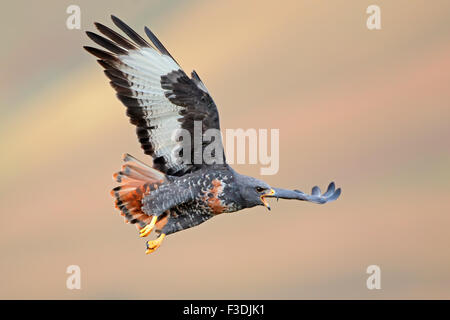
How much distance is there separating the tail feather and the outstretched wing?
406 millimetres

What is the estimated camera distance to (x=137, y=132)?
40.7 ft

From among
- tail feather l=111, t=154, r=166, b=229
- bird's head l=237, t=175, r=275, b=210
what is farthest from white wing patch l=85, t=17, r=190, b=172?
bird's head l=237, t=175, r=275, b=210

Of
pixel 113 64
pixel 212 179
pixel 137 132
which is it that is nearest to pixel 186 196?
pixel 212 179

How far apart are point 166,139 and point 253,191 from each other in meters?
1.41

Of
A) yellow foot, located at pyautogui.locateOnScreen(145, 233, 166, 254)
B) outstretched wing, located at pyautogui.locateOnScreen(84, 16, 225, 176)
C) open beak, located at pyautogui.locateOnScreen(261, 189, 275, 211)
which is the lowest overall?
yellow foot, located at pyautogui.locateOnScreen(145, 233, 166, 254)

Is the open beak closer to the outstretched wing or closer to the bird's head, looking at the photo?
the bird's head

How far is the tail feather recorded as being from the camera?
12398mm

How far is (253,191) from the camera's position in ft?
39.7

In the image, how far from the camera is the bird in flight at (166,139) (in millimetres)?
12078

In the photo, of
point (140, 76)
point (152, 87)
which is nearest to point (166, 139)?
point (152, 87)

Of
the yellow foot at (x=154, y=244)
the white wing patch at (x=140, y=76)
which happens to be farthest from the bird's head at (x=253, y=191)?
the yellow foot at (x=154, y=244)

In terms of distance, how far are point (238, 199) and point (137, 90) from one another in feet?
6.69

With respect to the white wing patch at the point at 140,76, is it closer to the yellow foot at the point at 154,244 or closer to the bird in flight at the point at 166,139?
the bird in flight at the point at 166,139

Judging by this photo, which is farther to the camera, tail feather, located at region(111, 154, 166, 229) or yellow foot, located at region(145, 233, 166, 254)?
tail feather, located at region(111, 154, 166, 229)
